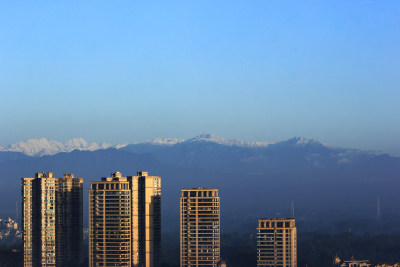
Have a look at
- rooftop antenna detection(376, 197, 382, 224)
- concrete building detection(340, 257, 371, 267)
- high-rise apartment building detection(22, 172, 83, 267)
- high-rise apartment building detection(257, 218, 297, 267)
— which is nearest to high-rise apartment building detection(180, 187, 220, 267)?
high-rise apartment building detection(257, 218, 297, 267)

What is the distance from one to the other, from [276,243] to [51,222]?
66.7ft

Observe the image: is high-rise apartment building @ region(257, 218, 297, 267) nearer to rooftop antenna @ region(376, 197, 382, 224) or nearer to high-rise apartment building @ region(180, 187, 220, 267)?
high-rise apartment building @ region(180, 187, 220, 267)

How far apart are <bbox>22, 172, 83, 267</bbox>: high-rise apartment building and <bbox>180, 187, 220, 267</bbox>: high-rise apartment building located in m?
12.3

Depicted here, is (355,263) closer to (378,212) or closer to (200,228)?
(200,228)

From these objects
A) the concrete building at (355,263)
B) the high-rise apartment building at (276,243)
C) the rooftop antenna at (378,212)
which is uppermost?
the rooftop antenna at (378,212)

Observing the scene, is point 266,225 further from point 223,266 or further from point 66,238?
point 66,238

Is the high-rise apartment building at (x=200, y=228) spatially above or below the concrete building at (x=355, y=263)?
above

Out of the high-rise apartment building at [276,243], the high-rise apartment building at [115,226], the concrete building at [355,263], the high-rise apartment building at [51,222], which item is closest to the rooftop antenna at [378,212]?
the concrete building at [355,263]

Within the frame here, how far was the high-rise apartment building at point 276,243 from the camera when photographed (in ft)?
265

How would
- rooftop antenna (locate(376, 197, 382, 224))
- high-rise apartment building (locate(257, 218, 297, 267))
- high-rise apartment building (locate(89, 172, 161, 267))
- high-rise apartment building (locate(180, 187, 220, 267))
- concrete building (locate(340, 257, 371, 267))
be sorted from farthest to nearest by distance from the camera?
rooftop antenna (locate(376, 197, 382, 224))
concrete building (locate(340, 257, 371, 267))
high-rise apartment building (locate(89, 172, 161, 267))
high-rise apartment building (locate(180, 187, 220, 267))
high-rise apartment building (locate(257, 218, 297, 267))

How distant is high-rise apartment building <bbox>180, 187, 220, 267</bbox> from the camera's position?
81125 mm

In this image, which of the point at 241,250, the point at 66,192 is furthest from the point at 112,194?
the point at 241,250

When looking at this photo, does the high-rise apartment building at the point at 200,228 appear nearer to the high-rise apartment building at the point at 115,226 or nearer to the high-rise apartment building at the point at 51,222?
the high-rise apartment building at the point at 115,226

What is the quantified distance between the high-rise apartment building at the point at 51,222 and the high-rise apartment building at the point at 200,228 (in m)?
12.3
